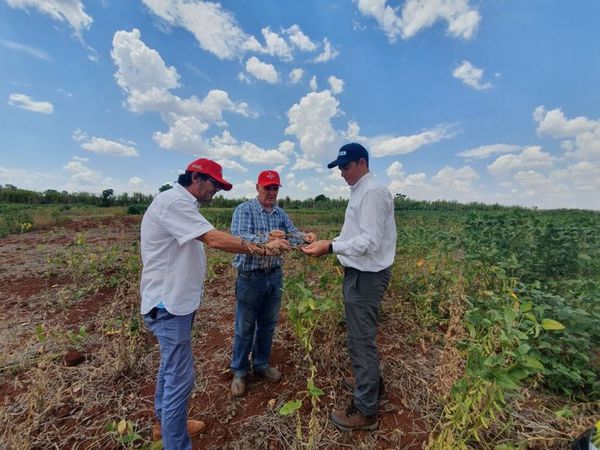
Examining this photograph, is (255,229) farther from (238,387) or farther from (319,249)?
(238,387)

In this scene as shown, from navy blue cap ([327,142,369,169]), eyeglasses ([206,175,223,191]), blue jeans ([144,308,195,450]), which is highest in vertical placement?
navy blue cap ([327,142,369,169])

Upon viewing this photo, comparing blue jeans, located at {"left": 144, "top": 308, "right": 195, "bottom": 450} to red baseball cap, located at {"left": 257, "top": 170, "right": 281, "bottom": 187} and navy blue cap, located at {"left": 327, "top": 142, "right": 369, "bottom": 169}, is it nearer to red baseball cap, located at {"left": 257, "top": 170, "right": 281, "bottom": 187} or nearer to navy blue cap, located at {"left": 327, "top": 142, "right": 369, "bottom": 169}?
red baseball cap, located at {"left": 257, "top": 170, "right": 281, "bottom": 187}

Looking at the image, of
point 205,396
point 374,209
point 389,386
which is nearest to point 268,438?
point 205,396

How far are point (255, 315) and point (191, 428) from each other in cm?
89

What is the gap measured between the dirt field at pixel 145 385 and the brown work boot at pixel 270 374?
6 cm

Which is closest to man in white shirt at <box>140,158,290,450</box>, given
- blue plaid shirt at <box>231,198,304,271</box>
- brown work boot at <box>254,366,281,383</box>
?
blue plaid shirt at <box>231,198,304,271</box>

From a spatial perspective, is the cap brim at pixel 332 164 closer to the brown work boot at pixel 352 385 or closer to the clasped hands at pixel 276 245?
the clasped hands at pixel 276 245

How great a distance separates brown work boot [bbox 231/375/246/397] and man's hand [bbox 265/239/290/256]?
1.15 metres

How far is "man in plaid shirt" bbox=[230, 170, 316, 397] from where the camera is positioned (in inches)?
97.8

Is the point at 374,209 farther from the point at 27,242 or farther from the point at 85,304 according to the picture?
the point at 27,242

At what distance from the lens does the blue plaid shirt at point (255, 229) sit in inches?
96.3

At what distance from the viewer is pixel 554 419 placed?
6.78 feet

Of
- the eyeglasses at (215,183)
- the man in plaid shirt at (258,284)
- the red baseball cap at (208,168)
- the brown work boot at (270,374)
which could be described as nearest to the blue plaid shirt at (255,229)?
the man in plaid shirt at (258,284)

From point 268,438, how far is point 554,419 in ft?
6.34
